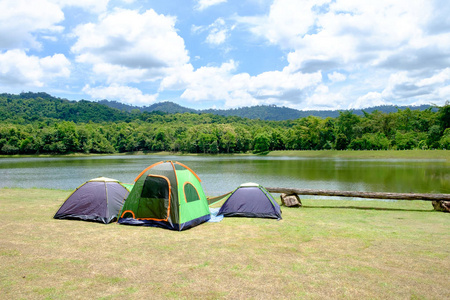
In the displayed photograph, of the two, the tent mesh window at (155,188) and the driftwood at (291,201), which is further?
the driftwood at (291,201)

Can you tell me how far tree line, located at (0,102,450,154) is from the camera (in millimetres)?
83062

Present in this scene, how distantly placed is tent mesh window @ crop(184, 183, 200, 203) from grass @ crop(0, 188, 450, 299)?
1137 mm

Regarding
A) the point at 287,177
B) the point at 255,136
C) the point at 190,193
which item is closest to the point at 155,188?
the point at 190,193

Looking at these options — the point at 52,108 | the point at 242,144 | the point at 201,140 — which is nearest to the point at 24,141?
the point at 201,140

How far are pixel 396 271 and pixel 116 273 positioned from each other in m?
5.43

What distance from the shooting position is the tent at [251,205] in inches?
417

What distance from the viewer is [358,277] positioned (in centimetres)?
538

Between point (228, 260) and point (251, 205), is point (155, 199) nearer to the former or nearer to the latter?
point (251, 205)

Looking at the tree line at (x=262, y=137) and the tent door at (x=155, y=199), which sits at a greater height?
the tree line at (x=262, y=137)

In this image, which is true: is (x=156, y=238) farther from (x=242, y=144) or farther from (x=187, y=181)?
(x=242, y=144)

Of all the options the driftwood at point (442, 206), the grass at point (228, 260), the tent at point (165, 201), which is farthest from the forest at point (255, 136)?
the tent at point (165, 201)

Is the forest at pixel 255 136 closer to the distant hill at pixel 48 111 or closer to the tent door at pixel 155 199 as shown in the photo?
the distant hill at pixel 48 111

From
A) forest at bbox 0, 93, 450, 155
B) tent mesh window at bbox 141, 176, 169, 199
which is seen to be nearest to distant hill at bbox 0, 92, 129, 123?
forest at bbox 0, 93, 450, 155

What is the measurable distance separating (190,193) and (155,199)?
1.15 metres
